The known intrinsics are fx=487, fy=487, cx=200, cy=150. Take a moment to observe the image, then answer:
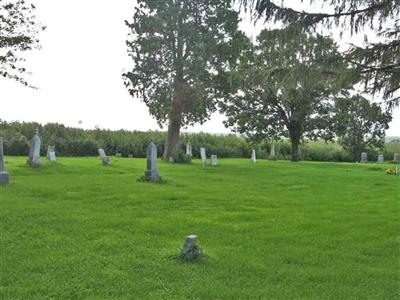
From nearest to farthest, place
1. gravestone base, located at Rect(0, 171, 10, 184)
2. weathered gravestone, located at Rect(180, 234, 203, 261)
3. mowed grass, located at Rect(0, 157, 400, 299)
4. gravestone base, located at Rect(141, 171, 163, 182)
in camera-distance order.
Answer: mowed grass, located at Rect(0, 157, 400, 299) → weathered gravestone, located at Rect(180, 234, 203, 261) → gravestone base, located at Rect(0, 171, 10, 184) → gravestone base, located at Rect(141, 171, 163, 182)

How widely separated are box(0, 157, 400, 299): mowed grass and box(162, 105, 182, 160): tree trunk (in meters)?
14.1

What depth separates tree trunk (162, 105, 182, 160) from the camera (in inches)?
1085

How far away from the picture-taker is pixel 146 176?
1584 centimetres

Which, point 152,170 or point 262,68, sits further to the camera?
point 152,170

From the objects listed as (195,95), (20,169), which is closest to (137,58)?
(195,95)

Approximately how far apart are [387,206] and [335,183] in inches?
228

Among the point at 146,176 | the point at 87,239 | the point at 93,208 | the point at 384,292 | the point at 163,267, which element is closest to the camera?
the point at 384,292

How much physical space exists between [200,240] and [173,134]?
69.8 ft

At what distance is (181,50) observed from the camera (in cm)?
2705

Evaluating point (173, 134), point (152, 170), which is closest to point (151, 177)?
point (152, 170)

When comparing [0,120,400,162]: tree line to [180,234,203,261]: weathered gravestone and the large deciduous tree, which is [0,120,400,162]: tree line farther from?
[180,234,203,261]: weathered gravestone

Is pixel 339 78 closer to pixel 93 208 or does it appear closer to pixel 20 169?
pixel 93 208

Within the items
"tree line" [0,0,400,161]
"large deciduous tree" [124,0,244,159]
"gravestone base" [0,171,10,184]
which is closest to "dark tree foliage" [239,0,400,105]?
"tree line" [0,0,400,161]

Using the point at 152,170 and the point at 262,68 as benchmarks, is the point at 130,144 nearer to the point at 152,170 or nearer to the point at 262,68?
the point at 152,170
